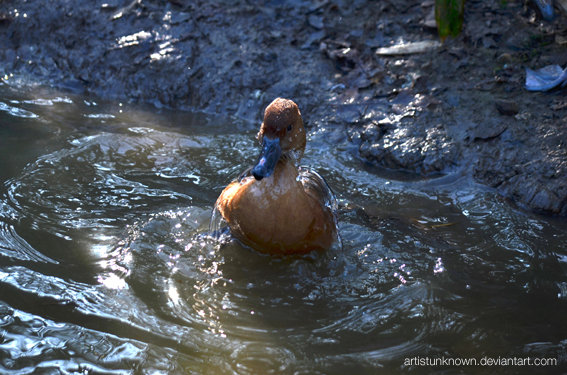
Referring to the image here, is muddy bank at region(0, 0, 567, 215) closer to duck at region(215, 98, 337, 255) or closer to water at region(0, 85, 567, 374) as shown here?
water at region(0, 85, 567, 374)

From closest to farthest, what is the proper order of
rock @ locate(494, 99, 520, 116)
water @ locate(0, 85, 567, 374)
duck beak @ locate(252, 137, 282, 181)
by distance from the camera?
water @ locate(0, 85, 567, 374), duck beak @ locate(252, 137, 282, 181), rock @ locate(494, 99, 520, 116)

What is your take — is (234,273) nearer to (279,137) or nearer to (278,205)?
(278,205)

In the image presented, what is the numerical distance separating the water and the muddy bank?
1.39 ft

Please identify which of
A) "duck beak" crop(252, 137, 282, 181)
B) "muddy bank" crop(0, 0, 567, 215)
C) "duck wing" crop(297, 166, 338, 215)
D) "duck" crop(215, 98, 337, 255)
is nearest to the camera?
"duck beak" crop(252, 137, 282, 181)

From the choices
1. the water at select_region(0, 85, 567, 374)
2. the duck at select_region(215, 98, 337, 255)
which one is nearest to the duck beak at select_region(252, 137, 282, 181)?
the duck at select_region(215, 98, 337, 255)

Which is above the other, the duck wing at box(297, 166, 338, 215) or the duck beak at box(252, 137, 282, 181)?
the duck beak at box(252, 137, 282, 181)

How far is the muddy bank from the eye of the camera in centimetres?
547

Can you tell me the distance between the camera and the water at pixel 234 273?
10.0 ft

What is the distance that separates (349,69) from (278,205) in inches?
124

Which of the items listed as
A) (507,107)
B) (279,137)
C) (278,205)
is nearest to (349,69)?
(507,107)

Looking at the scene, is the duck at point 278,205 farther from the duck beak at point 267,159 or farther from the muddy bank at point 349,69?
the muddy bank at point 349,69

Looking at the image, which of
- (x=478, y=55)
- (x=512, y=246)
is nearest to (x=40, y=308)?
(x=512, y=246)

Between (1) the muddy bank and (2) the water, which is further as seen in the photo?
(1) the muddy bank

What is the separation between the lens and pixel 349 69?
6609 millimetres
